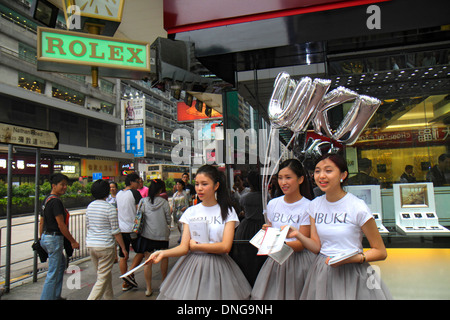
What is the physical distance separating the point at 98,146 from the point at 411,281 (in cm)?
3408

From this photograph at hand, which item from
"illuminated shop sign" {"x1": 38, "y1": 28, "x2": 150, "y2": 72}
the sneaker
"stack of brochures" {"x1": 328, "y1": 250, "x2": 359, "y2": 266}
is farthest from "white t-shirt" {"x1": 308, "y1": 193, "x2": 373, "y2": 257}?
the sneaker

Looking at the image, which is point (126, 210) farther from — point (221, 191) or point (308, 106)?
point (308, 106)

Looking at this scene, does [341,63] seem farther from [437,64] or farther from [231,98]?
[231,98]

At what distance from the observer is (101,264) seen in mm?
3859

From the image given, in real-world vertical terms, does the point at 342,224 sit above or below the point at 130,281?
above

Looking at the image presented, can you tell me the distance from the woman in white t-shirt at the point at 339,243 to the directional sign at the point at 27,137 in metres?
4.34

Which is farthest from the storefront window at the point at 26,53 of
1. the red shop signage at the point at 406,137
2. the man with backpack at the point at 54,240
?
the red shop signage at the point at 406,137

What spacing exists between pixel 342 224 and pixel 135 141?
84.0 feet

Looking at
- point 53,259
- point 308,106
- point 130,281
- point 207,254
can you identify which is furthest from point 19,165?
point 308,106


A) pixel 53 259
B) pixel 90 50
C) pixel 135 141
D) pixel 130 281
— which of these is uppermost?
pixel 135 141

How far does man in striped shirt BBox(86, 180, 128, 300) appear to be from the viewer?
3.82 metres

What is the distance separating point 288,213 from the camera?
2588 mm

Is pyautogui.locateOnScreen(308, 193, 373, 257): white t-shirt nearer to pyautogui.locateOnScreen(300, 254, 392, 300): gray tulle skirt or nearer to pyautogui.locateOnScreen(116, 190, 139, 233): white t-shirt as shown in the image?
pyautogui.locateOnScreen(300, 254, 392, 300): gray tulle skirt
